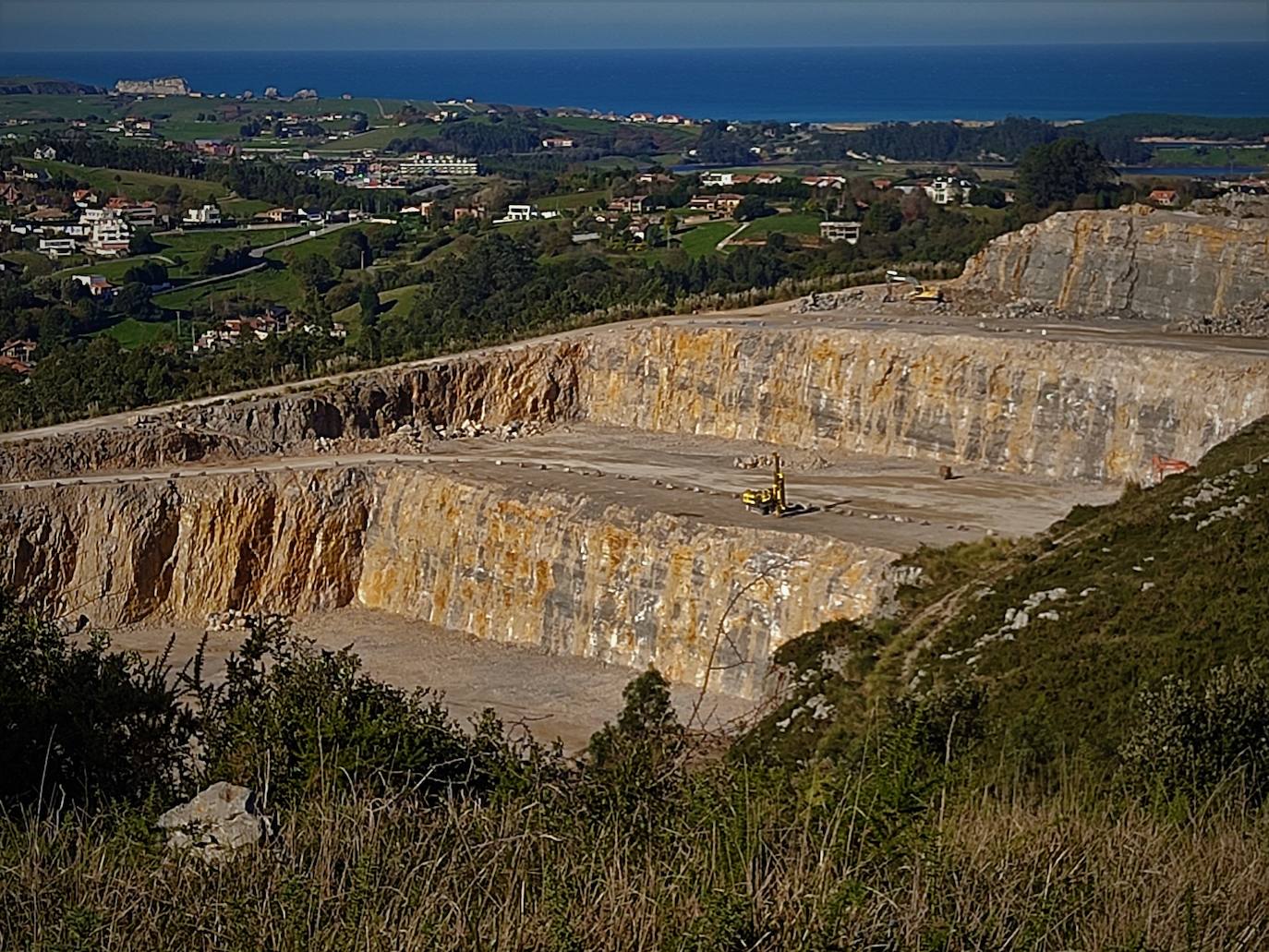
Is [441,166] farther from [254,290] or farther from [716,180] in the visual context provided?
[254,290]

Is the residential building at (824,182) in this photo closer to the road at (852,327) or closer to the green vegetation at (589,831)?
the road at (852,327)

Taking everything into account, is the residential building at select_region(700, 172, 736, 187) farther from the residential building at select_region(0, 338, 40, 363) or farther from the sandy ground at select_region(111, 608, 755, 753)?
the sandy ground at select_region(111, 608, 755, 753)

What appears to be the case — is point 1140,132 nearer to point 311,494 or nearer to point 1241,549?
point 311,494

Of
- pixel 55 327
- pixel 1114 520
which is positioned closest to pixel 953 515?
pixel 1114 520

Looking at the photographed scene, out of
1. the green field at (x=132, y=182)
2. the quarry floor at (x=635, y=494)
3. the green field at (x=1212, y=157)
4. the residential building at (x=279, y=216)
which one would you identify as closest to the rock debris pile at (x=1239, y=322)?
the quarry floor at (x=635, y=494)

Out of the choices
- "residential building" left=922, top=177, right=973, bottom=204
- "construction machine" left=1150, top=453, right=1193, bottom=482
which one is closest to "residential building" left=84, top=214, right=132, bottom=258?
"residential building" left=922, top=177, right=973, bottom=204
